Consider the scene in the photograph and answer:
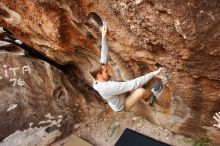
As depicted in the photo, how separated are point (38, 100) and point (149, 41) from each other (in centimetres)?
309

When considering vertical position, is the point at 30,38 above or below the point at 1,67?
above

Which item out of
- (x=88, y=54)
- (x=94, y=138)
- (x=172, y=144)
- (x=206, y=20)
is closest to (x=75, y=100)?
(x=94, y=138)

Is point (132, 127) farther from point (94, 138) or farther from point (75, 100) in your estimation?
point (75, 100)

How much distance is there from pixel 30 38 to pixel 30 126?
1.72 m

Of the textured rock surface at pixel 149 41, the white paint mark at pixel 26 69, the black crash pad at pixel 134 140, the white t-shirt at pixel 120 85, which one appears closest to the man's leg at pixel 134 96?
the white t-shirt at pixel 120 85

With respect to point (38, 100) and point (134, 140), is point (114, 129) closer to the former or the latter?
A: point (134, 140)

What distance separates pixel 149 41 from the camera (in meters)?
4.23

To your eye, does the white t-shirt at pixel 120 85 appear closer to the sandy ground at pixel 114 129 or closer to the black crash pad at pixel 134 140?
the black crash pad at pixel 134 140

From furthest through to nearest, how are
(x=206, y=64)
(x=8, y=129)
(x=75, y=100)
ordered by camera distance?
(x=75, y=100)
(x=8, y=129)
(x=206, y=64)

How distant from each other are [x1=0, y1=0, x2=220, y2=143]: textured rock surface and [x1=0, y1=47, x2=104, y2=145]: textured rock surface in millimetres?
440

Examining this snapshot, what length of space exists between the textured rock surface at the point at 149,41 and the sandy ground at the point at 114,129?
0.62 feet

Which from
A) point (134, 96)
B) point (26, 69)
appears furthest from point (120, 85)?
point (26, 69)

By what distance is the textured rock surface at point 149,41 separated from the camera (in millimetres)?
3718

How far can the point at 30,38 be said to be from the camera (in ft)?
20.1
